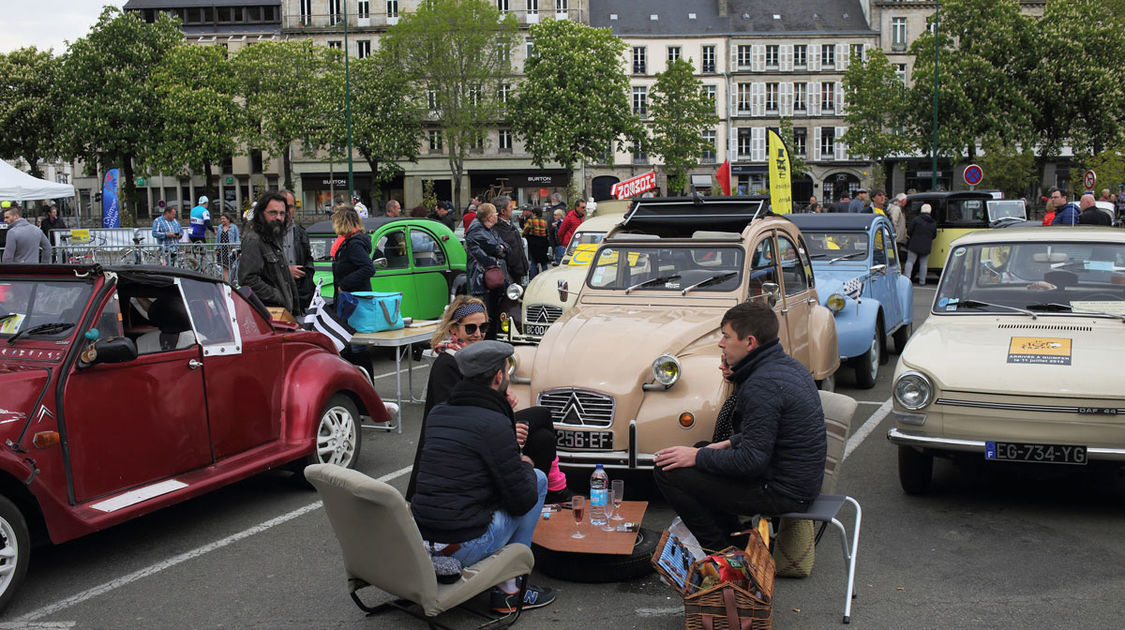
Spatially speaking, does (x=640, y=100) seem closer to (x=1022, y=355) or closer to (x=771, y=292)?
(x=771, y=292)

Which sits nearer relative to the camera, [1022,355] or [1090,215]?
[1022,355]

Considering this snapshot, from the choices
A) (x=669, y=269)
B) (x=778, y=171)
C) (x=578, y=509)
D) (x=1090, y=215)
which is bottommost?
(x=578, y=509)

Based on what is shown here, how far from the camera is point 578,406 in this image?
687 centimetres

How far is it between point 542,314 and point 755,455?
7828mm

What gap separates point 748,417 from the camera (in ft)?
16.6

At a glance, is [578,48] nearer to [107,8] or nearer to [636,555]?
[107,8]

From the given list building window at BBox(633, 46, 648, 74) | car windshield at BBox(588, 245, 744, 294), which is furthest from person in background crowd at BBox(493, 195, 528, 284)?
building window at BBox(633, 46, 648, 74)

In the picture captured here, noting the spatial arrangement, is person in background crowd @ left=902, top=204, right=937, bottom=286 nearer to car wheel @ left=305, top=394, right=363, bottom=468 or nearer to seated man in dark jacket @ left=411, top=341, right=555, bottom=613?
car wheel @ left=305, top=394, right=363, bottom=468

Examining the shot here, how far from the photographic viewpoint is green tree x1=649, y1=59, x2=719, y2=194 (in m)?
63.7

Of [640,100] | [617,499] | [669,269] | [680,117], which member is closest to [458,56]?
[680,117]

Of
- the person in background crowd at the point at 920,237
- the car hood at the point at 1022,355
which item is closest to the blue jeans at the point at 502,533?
the car hood at the point at 1022,355

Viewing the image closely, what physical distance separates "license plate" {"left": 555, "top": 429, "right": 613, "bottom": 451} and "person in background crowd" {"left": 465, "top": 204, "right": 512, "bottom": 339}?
20.0ft

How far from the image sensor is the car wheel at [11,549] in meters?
5.05

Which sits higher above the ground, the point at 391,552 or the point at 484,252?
the point at 484,252
